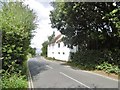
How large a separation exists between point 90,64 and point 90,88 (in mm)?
16086

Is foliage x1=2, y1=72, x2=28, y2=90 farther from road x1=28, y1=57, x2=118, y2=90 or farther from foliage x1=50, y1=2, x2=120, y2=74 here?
foliage x1=50, y1=2, x2=120, y2=74

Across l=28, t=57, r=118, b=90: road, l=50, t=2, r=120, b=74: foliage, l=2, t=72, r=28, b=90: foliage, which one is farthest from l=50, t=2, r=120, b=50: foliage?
l=2, t=72, r=28, b=90: foliage

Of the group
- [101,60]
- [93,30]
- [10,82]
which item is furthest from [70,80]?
[93,30]

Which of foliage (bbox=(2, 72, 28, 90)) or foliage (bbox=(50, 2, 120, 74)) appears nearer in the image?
foliage (bbox=(2, 72, 28, 90))

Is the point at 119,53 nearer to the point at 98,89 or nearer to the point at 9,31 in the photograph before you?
the point at 98,89

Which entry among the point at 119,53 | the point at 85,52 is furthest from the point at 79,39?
the point at 119,53

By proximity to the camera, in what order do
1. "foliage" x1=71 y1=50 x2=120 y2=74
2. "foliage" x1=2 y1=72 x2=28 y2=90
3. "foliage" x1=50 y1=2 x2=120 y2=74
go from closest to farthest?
A: "foliage" x1=2 y1=72 x2=28 y2=90
"foliage" x1=71 y1=50 x2=120 y2=74
"foliage" x1=50 y1=2 x2=120 y2=74

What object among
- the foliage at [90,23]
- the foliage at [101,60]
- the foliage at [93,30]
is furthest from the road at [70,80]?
the foliage at [90,23]

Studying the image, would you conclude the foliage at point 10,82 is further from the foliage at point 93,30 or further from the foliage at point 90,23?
the foliage at point 93,30

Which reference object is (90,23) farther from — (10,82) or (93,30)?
(10,82)

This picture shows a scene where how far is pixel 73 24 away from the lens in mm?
31500

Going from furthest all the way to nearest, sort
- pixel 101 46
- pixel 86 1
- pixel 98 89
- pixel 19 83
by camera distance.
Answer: pixel 101 46
pixel 86 1
pixel 98 89
pixel 19 83

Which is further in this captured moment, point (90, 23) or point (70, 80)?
point (90, 23)

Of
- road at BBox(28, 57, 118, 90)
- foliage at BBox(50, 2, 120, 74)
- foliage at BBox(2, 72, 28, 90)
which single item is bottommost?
road at BBox(28, 57, 118, 90)
